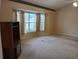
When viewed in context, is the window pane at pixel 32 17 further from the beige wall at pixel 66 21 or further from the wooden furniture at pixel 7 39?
the wooden furniture at pixel 7 39

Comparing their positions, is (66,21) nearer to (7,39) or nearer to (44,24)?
(44,24)

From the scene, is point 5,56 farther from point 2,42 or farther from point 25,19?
point 25,19

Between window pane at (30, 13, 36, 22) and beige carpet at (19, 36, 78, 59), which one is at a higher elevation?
window pane at (30, 13, 36, 22)

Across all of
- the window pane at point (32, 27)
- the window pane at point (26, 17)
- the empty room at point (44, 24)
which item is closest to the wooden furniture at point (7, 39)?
the empty room at point (44, 24)

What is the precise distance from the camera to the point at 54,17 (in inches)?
302

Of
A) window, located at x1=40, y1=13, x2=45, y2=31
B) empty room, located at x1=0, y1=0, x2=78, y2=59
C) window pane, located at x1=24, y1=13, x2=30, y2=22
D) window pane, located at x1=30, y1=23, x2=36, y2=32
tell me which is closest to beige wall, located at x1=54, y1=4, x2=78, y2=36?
empty room, located at x1=0, y1=0, x2=78, y2=59

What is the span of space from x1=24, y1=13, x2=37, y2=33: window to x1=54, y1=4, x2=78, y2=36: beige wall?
1.70 m

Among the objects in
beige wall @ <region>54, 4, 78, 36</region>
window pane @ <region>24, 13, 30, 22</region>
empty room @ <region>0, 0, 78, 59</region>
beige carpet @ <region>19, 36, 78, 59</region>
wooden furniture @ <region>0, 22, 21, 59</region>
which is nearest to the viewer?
wooden furniture @ <region>0, 22, 21, 59</region>

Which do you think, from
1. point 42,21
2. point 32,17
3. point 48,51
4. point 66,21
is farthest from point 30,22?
point 48,51

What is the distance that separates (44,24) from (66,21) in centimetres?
128

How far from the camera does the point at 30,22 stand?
6289 millimetres

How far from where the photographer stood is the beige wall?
6.69m

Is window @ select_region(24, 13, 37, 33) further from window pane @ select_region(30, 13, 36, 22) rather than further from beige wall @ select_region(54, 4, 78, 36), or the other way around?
beige wall @ select_region(54, 4, 78, 36)

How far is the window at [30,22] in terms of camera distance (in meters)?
6.07
